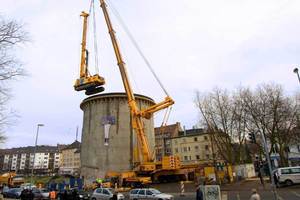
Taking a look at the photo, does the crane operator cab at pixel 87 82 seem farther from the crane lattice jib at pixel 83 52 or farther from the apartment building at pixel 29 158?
the apartment building at pixel 29 158

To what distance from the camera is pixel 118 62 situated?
39.3m

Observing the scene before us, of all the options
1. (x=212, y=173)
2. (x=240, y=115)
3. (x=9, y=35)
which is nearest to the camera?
(x=9, y=35)

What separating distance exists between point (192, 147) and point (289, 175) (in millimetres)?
52380

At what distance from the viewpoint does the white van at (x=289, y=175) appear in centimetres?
2619

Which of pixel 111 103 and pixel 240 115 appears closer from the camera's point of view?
pixel 240 115

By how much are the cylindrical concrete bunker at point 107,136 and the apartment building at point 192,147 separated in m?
21.9

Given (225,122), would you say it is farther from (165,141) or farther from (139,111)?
(165,141)

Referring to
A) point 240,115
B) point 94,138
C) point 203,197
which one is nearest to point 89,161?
point 94,138

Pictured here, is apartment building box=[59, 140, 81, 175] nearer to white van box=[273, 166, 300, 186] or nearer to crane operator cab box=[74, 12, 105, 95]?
crane operator cab box=[74, 12, 105, 95]

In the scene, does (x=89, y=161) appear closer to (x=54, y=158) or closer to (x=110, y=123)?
(x=110, y=123)

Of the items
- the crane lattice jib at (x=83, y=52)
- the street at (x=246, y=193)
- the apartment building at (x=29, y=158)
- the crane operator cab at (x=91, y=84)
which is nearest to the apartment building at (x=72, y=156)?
the apartment building at (x=29, y=158)

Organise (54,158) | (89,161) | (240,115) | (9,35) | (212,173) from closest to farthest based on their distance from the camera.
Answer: (9,35) → (212,173) → (240,115) → (89,161) → (54,158)

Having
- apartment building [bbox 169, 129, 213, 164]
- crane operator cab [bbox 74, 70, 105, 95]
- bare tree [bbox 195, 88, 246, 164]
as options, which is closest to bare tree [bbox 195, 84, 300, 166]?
bare tree [bbox 195, 88, 246, 164]

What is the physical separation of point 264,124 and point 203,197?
2751cm
